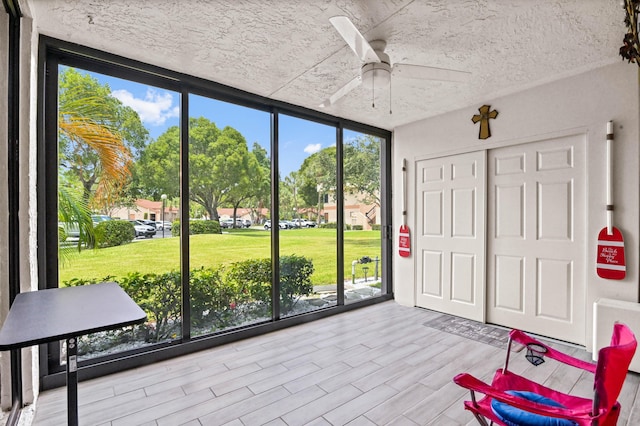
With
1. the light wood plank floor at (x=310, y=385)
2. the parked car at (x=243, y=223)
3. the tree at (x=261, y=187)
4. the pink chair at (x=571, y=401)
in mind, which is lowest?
the light wood plank floor at (x=310, y=385)

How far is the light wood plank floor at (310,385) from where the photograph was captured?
6.55 ft

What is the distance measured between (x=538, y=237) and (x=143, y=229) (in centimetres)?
401

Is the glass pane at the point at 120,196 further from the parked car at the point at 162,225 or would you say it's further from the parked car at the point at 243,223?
the parked car at the point at 243,223

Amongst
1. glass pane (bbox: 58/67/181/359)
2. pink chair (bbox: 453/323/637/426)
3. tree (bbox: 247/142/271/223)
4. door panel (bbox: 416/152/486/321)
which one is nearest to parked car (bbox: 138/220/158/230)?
glass pane (bbox: 58/67/181/359)

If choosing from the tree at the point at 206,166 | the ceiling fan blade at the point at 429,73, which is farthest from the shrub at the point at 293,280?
the ceiling fan blade at the point at 429,73

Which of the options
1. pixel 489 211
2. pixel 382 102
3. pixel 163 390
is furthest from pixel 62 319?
pixel 489 211

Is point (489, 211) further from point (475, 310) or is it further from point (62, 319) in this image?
point (62, 319)

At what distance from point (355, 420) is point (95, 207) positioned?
8.49 feet

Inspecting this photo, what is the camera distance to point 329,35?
7.61 feet

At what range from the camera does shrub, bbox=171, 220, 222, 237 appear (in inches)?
117

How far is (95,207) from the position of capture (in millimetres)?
2568

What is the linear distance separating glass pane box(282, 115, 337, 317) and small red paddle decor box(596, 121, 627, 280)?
2.78 meters

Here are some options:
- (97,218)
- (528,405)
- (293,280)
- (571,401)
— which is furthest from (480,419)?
(97,218)

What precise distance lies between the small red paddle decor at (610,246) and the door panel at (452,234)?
110 cm
